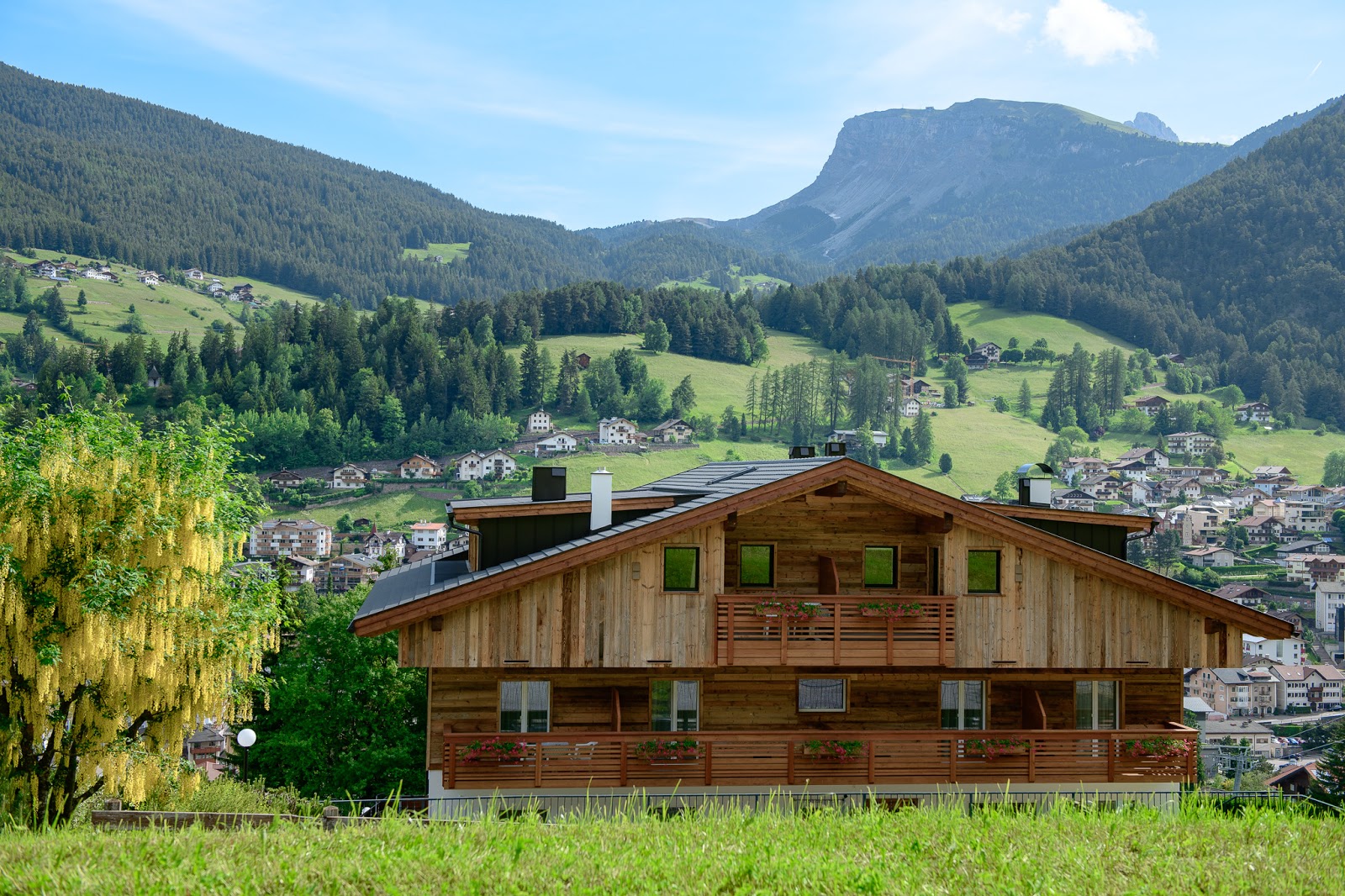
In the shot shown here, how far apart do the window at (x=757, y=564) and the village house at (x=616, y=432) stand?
17117 centimetres

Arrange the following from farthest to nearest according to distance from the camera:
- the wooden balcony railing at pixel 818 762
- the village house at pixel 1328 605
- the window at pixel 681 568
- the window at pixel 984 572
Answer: the village house at pixel 1328 605 < the window at pixel 984 572 < the window at pixel 681 568 < the wooden balcony railing at pixel 818 762

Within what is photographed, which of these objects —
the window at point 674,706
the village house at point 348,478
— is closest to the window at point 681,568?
the window at point 674,706

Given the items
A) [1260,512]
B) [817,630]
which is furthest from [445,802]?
[1260,512]

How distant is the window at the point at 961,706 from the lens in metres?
20.4

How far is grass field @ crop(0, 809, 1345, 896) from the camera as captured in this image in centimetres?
789

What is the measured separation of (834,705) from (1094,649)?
4602 mm

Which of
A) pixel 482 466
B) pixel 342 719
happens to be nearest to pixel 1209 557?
pixel 482 466

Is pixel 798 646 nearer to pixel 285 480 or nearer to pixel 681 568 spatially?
pixel 681 568

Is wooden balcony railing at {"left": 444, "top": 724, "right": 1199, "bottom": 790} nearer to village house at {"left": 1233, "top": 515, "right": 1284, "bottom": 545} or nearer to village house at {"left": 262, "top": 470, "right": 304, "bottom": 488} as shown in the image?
village house at {"left": 262, "top": 470, "right": 304, "bottom": 488}

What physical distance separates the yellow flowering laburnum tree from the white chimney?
5.85 metres

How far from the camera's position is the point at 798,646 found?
18578 millimetres

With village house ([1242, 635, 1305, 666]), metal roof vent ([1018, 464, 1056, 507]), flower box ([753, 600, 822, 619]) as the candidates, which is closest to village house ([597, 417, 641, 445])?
village house ([1242, 635, 1305, 666])

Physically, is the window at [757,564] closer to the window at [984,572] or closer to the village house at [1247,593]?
the window at [984,572]

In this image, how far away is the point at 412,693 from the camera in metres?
38.2
